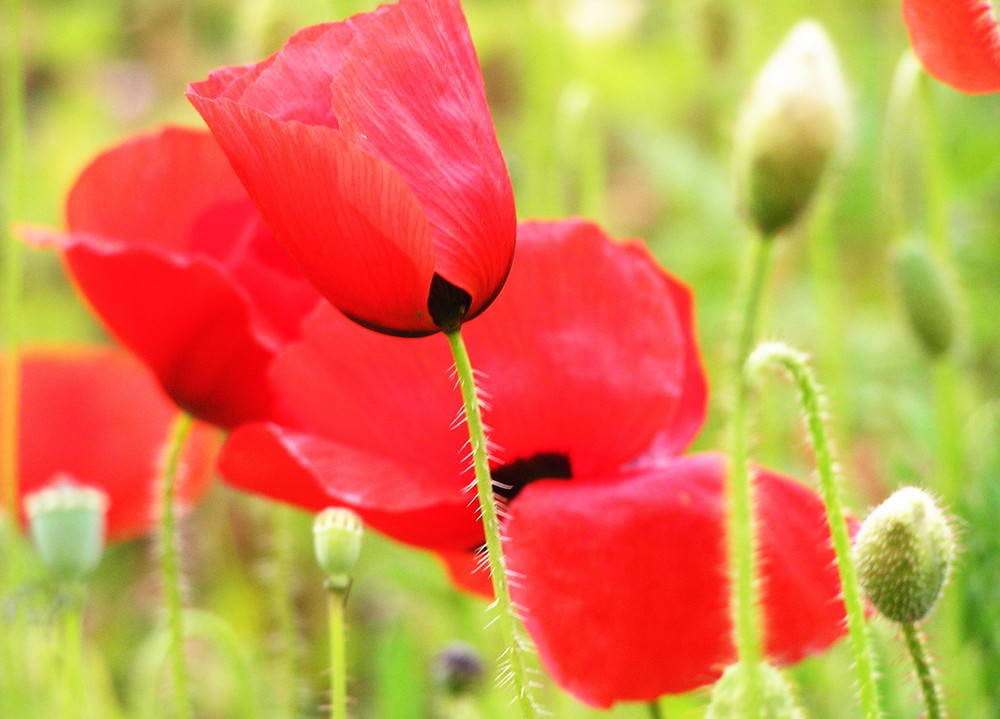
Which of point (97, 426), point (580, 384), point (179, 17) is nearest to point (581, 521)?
point (580, 384)

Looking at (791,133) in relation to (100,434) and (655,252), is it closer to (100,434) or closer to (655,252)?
(100,434)

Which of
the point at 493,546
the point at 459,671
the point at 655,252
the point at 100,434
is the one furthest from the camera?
the point at 655,252

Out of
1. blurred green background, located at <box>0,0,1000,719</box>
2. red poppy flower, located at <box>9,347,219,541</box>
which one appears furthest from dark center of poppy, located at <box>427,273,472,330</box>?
red poppy flower, located at <box>9,347,219,541</box>

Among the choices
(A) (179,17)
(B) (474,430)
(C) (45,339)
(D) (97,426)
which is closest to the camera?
(B) (474,430)

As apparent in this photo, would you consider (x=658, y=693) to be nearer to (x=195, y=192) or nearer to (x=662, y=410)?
(x=662, y=410)

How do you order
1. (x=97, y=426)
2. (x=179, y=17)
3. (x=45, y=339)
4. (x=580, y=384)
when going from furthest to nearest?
(x=179, y=17), (x=45, y=339), (x=97, y=426), (x=580, y=384)

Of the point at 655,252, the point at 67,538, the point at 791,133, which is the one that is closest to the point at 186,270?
the point at 67,538
